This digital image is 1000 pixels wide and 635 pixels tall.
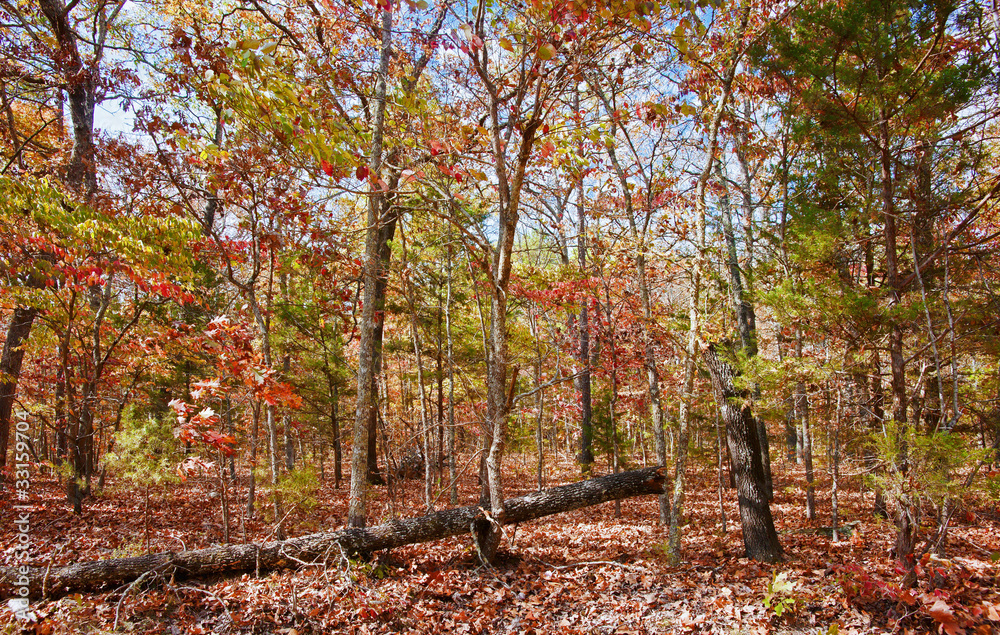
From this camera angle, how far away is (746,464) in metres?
6.10

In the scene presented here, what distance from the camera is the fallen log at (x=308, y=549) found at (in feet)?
14.5

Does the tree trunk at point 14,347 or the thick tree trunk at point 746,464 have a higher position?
the tree trunk at point 14,347

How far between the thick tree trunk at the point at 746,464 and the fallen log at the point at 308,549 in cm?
133

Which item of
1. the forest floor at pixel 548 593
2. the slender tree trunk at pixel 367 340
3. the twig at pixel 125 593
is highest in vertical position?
the slender tree trunk at pixel 367 340

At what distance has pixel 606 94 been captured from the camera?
902 centimetres

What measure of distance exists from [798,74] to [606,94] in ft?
14.1

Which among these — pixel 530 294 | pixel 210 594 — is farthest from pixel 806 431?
pixel 210 594

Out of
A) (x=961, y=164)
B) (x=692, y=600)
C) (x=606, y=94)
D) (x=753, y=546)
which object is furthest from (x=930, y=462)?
(x=606, y=94)

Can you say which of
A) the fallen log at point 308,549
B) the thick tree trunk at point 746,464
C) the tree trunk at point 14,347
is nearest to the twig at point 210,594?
the fallen log at point 308,549

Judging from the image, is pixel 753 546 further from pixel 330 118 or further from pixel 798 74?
pixel 330 118

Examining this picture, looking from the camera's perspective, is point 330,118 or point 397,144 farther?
point 397,144

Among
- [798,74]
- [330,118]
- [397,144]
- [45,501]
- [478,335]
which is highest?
[798,74]

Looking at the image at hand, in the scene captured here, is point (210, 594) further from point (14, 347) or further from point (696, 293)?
point (14, 347)

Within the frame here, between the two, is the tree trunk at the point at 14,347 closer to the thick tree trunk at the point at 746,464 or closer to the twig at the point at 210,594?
the twig at the point at 210,594
